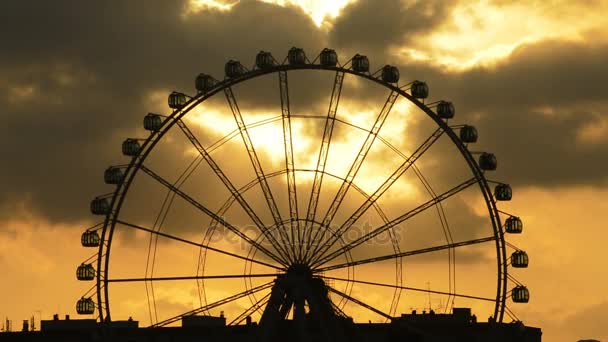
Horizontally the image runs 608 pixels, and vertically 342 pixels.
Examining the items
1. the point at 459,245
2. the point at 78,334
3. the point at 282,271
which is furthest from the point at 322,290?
the point at 78,334

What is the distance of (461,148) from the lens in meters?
103

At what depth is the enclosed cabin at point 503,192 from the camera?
106000mm

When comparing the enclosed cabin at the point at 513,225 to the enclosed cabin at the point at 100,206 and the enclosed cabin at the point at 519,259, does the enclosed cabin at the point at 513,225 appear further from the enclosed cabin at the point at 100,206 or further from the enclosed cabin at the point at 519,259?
the enclosed cabin at the point at 100,206

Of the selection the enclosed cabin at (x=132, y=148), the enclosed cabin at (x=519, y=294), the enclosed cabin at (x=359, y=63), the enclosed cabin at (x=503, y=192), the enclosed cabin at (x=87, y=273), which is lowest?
the enclosed cabin at (x=519, y=294)

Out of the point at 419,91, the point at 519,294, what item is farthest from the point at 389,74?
the point at 519,294

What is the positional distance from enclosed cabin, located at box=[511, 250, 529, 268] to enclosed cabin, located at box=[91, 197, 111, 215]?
71.0 feet

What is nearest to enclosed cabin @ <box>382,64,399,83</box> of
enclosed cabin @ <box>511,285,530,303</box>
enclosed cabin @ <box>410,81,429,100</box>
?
enclosed cabin @ <box>410,81,429,100</box>

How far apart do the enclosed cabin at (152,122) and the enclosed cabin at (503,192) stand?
1850cm

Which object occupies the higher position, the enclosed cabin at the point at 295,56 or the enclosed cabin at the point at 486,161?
the enclosed cabin at the point at 295,56

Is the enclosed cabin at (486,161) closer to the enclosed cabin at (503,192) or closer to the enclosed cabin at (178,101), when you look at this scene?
the enclosed cabin at (503,192)

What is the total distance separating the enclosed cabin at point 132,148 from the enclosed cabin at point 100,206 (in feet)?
9.11

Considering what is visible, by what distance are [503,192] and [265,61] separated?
14.9 m

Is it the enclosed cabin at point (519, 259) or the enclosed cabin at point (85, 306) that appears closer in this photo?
the enclosed cabin at point (85, 306)

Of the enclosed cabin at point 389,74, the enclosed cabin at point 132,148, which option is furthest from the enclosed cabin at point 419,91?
the enclosed cabin at point 132,148
